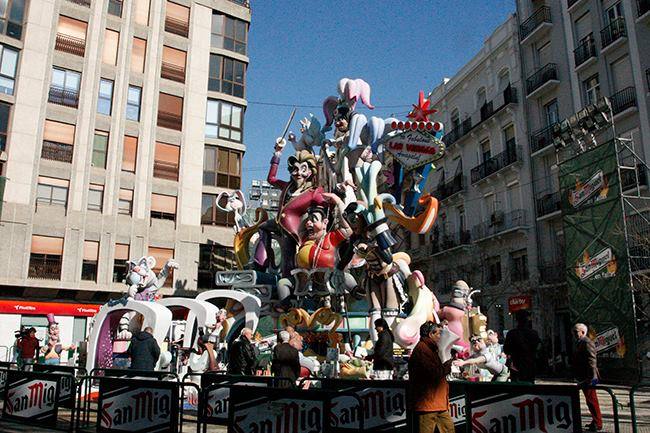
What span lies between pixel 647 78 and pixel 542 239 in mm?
8817

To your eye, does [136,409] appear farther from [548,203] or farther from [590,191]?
[548,203]

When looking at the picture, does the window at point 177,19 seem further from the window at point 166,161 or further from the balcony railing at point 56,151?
the balcony railing at point 56,151

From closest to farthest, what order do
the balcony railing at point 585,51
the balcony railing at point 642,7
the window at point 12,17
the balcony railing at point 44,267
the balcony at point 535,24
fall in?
1. the balcony railing at point 642,7
2. the balcony railing at point 585,51
3. the balcony railing at point 44,267
4. the window at point 12,17
5. the balcony at point 535,24

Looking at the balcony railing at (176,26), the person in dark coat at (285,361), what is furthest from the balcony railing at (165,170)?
the person in dark coat at (285,361)

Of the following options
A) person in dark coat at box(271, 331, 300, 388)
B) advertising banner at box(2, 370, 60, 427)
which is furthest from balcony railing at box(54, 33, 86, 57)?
person in dark coat at box(271, 331, 300, 388)

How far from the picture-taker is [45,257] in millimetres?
29344

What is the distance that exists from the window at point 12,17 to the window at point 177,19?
744cm

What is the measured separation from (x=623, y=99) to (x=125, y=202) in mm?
23738

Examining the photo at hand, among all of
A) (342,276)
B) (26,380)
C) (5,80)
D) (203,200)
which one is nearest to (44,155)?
(5,80)

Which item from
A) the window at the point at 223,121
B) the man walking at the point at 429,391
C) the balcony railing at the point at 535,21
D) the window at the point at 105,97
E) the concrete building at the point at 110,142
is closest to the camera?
the man walking at the point at 429,391

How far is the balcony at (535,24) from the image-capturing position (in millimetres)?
31156

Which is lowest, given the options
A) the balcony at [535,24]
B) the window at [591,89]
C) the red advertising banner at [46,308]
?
the red advertising banner at [46,308]

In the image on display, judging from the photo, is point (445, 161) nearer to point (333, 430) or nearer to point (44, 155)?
point (44, 155)

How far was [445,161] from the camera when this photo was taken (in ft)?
132
